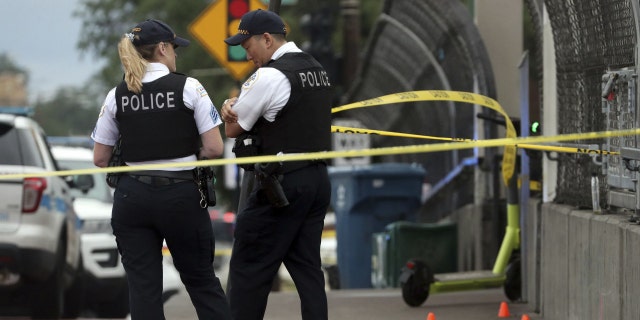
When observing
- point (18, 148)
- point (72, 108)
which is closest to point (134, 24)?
point (18, 148)

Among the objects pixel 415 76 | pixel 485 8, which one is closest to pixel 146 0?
pixel 415 76

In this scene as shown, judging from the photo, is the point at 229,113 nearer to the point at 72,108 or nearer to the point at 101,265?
the point at 101,265

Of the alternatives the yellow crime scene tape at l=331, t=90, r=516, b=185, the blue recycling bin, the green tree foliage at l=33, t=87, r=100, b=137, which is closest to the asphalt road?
the yellow crime scene tape at l=331, t=90, r=516, b=185

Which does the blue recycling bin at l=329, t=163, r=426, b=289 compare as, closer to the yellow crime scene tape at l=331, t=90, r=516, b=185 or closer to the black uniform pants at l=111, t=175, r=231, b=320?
the yellow crime scene tape at l=331, t=90, r=516, b=185

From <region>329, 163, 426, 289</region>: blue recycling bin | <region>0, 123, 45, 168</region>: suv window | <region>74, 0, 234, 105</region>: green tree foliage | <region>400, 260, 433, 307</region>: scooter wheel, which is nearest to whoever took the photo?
<region>400, 260, 433, 307</region>: scooter wheel

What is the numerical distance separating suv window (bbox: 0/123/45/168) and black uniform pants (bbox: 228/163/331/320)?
441 cm

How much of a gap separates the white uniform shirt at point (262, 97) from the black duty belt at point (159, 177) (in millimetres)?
406

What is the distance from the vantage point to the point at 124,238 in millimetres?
7852

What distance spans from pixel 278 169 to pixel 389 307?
435 centimetres

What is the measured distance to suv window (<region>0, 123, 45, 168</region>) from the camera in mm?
12156

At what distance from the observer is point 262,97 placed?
7.82m

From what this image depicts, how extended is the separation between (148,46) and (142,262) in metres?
1.07

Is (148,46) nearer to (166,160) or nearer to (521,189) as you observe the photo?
(166,160)

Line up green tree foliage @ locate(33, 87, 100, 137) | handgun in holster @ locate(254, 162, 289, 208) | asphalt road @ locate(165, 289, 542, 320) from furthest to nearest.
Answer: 1. green tree foliage @ locate(33, 87, 100, 137)
2. asphalt road @ locate(165, 289, 542, 320)
3. handgun in holster @ locate(254, 162, 289, 208)
